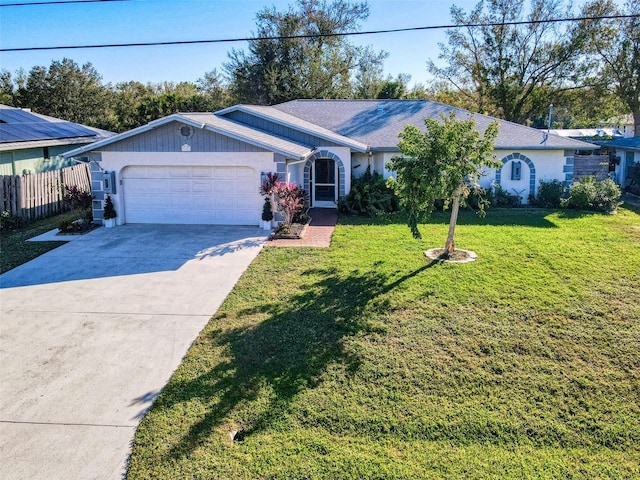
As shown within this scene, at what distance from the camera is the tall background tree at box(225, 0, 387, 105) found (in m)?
39.7

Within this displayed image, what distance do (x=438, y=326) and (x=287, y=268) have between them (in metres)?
4.19

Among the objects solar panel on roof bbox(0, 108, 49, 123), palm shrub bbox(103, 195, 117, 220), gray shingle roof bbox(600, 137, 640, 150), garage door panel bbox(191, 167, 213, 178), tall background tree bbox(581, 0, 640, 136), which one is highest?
tall background tree bbox(581, 0, 640, 136)

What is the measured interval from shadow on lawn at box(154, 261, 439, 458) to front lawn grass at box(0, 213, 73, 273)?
6.62 metres

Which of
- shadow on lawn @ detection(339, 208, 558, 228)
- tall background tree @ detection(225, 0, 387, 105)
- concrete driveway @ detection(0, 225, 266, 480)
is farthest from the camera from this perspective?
tall background tree @ detection(225, 0, 387, 105)

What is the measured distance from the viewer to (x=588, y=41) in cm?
3164

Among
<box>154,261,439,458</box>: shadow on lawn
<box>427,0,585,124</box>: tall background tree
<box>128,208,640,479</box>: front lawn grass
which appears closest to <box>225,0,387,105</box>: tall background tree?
<box>427,0,585,124</box>: tall background tree

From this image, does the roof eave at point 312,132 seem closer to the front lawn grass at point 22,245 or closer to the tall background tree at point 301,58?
the front lawn grass at point 22,245

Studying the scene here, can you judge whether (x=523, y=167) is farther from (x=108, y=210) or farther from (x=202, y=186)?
(x=108, y=210)

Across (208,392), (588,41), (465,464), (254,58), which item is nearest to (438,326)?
(465,464)

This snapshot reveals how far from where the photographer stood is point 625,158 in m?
25.0

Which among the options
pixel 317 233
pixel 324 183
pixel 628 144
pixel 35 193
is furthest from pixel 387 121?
pixel 35 193

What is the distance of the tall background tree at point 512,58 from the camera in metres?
32.3

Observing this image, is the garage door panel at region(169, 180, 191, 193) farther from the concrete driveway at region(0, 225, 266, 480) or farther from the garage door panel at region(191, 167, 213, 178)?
the concrete driveway at region(0, 225, 266, 480)

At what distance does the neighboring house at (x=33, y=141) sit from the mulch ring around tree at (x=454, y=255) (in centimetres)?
1191
